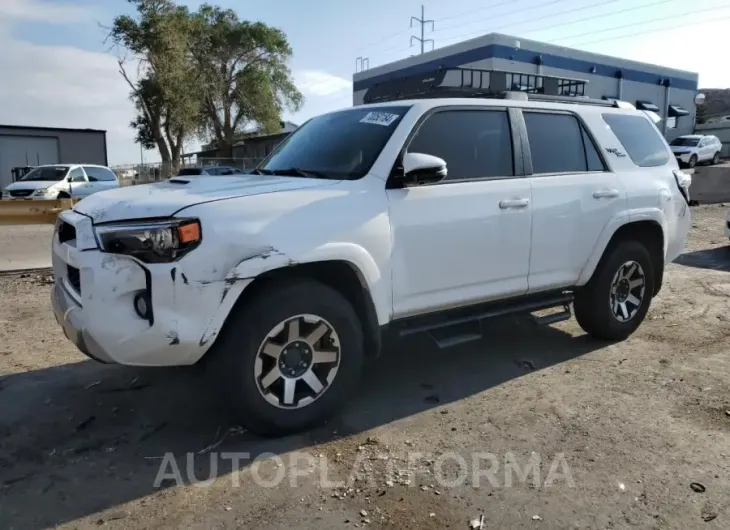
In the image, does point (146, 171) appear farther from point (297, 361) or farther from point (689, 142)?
point (297, 361)

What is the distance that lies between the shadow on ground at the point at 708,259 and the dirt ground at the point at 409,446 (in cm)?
397

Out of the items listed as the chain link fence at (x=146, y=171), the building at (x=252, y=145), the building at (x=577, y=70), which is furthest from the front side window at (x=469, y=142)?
the building at (x=252, y=145)

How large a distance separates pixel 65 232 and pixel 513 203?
295 cm

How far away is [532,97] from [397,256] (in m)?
2.16

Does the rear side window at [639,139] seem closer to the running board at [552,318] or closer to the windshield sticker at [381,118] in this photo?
the running board at [552,318]

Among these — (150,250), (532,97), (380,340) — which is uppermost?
(532,97)

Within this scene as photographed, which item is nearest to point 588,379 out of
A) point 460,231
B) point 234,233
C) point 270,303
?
point 460,231

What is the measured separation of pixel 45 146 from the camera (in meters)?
35.4

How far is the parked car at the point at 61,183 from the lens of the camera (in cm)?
1923

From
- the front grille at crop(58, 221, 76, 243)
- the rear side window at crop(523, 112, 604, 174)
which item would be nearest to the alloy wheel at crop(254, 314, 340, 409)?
the front grille at crop(58, 221, 76, 243)

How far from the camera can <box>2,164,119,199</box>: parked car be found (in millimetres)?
19234

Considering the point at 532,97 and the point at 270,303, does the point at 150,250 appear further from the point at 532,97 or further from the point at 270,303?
the point at 532,97

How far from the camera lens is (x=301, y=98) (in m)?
47.6

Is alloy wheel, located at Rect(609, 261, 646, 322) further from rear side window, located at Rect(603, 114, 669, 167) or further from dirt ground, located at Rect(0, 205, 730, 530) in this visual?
rear side window, located at Rect(603, 114, 669, 167)
